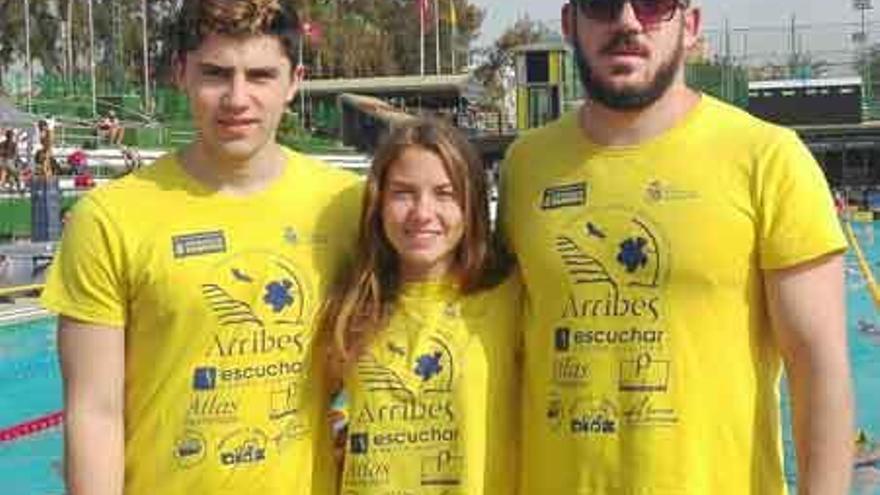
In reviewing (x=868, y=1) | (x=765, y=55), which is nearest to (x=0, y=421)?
(x=765, y=55)

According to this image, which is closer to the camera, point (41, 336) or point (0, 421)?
point (0, 421)

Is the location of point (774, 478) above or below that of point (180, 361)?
below

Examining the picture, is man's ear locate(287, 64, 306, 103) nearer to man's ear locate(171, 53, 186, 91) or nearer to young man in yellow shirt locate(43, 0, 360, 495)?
young man in yellow shirt locate(43, 0, 360, 495)

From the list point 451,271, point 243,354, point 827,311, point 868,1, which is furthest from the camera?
point 868,1

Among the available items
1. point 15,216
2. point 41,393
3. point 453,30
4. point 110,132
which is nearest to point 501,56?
point 453,30

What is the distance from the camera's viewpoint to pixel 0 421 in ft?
36.0

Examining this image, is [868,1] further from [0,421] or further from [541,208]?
[541,208]

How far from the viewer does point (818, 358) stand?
103 inches

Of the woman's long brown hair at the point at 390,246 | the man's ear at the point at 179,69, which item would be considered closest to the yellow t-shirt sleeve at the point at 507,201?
the woman's long brown hair at the point at 390,246

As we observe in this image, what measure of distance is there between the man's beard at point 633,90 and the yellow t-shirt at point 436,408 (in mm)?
532

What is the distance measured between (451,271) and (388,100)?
45575mm

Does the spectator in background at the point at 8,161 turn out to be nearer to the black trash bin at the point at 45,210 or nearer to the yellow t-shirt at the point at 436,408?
the black trash bin at the point at 45,210

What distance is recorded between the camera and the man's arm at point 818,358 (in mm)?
2605

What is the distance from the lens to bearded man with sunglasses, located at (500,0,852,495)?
2621 millimetres
